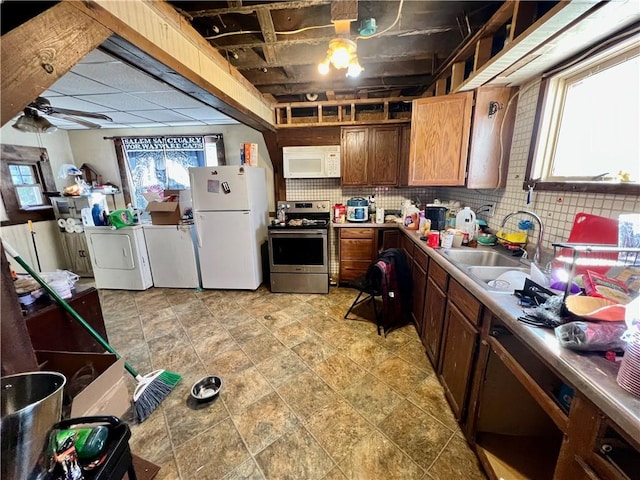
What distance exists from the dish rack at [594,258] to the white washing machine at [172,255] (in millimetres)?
3533

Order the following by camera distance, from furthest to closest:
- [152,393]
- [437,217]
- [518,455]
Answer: [437,217] < [152,393] < [518,455]

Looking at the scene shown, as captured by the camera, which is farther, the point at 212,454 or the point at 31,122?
the point at 31,122

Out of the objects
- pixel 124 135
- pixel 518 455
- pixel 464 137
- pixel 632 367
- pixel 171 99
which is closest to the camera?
pixel 632 367

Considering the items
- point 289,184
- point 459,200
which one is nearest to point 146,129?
point 289,184

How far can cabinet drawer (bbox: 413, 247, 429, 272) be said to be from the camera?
6.89 feet

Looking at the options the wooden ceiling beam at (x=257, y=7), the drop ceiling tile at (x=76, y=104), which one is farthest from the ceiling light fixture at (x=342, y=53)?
the drop ceiling tile at (x=76, y=104)

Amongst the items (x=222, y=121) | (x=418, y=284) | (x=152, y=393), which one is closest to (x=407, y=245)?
(x=418, y=284)

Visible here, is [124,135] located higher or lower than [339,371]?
higher

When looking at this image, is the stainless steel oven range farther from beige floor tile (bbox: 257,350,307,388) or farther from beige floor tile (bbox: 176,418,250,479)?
beige floor tile (bbox: 176,418,250,479)

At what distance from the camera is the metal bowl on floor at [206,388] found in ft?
5.54

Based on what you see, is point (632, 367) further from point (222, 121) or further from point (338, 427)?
point (222, 121)

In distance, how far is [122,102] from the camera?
2730 millimetres

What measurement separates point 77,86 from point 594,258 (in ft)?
12.7

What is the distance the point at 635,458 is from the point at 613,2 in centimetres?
157
